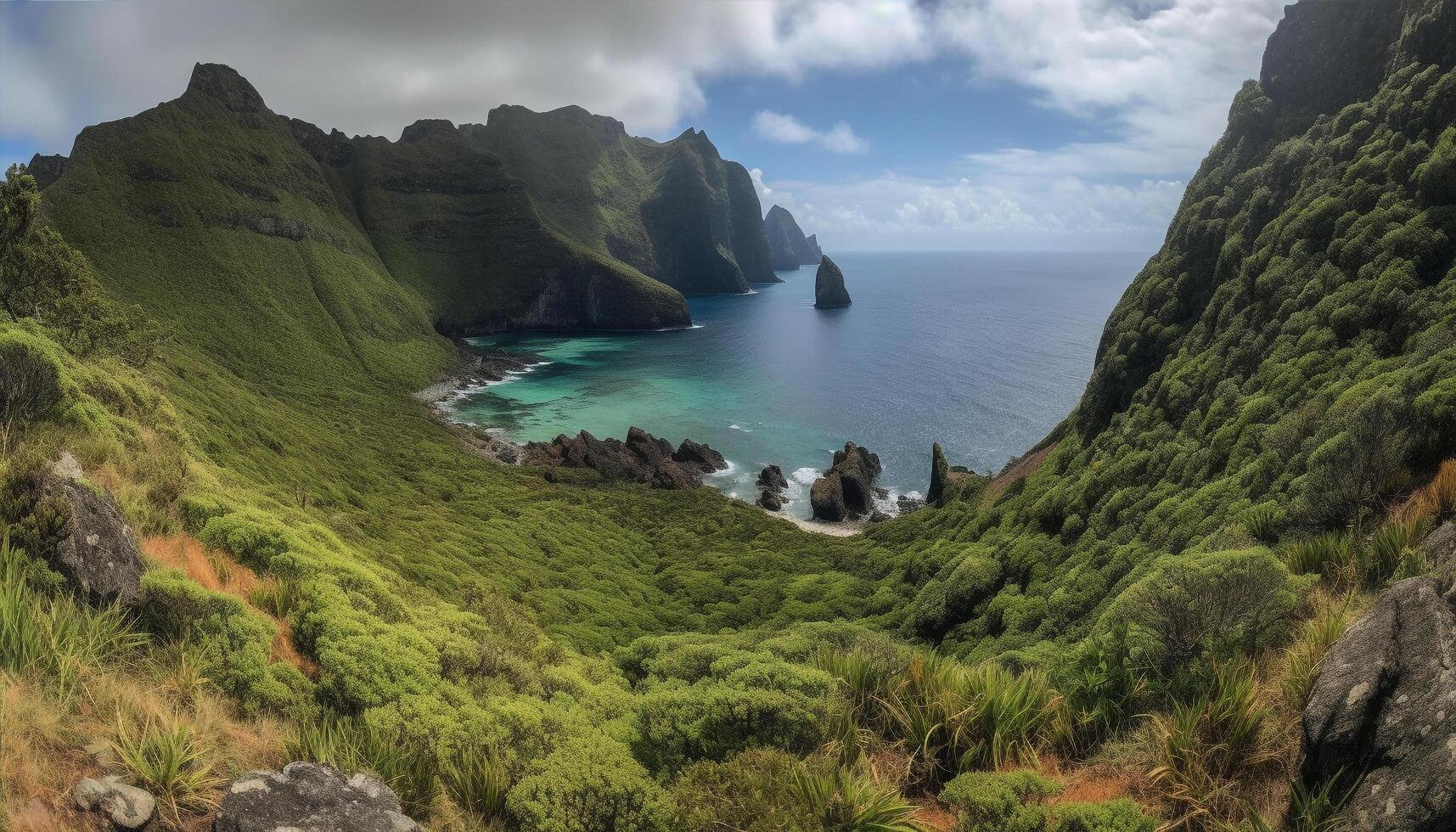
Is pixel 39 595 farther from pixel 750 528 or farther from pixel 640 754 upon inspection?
pixel 750 528

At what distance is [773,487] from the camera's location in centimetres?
7219

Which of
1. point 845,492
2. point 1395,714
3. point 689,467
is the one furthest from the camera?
point 689,467

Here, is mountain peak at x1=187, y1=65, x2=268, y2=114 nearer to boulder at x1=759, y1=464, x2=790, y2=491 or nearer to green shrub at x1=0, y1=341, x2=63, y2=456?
boulder at x1=759, y1=464, x2=790, y2=491

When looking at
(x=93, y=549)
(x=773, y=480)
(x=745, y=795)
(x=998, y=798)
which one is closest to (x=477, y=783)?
(x=745, y=795)

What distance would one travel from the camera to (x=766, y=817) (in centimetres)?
715

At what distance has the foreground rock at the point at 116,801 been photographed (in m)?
6.15

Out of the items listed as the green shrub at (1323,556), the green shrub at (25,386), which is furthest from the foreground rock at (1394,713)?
the green shrub at (25,386)

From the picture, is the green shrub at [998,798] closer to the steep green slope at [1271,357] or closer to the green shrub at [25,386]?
the steep green slope at [1271,357]

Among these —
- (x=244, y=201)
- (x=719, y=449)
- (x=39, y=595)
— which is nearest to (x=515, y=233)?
(x=244, y=201)

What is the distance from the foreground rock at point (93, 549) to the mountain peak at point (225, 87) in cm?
17535

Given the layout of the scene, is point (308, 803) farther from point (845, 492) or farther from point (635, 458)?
point (635, 458)

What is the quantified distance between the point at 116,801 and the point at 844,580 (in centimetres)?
3315

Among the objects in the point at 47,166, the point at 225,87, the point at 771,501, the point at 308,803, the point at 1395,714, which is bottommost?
the point at 771,501

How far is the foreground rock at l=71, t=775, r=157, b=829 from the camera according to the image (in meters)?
6.15
